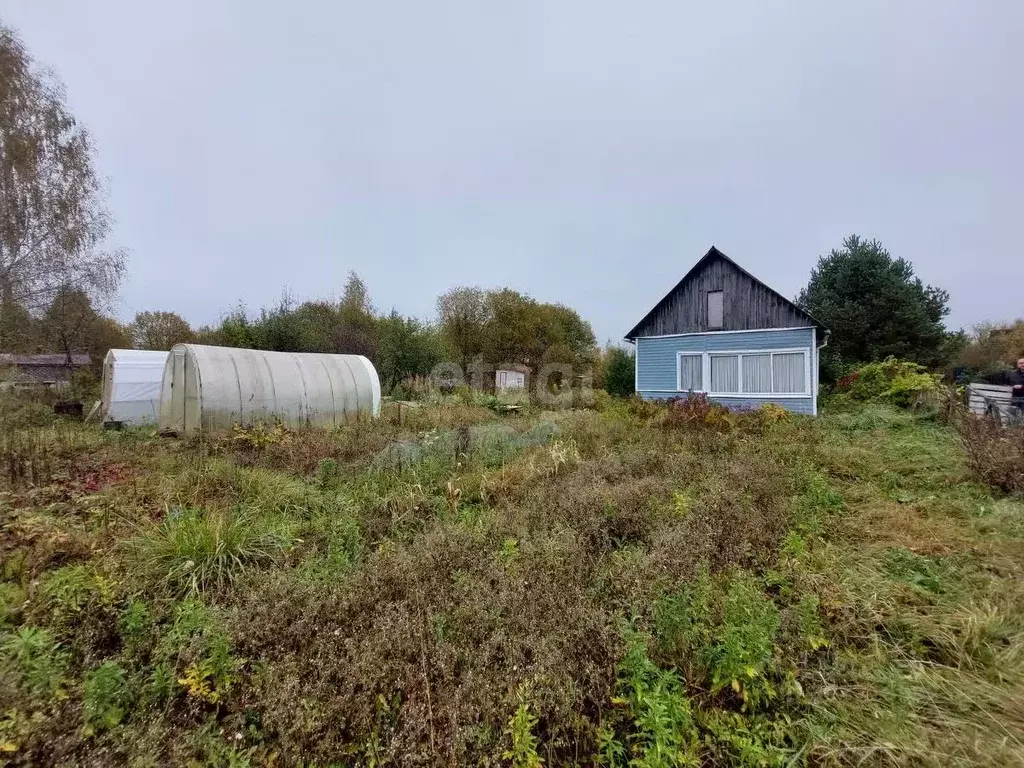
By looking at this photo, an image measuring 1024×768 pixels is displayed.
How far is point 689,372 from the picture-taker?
14.1 metres

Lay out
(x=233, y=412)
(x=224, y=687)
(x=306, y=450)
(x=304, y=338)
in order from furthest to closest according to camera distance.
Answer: (x=304, y=338), (x=233, y=412), (x=306, y=450), (x=224, y=687)

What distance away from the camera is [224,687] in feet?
6.96

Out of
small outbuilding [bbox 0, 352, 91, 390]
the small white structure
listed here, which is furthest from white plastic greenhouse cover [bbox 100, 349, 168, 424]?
the small white structure

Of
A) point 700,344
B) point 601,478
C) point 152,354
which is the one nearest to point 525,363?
point 700,344

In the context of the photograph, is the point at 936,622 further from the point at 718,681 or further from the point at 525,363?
the point at 525,363

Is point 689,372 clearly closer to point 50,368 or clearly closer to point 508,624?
point 508,624

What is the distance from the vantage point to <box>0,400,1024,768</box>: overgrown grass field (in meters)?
1.92

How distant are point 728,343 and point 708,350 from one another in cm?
62

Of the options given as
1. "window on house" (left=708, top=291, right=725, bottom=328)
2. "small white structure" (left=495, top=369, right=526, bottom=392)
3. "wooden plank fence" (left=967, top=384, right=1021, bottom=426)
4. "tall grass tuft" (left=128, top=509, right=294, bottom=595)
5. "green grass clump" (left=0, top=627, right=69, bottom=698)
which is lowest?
"green grass clump" (left=0, top=627, right=69, bottom=698)

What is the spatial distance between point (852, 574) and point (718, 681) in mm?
1733

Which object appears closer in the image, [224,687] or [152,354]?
[224,687]

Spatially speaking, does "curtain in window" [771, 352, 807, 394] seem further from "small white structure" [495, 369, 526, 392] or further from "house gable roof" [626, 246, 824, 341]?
"small white structure" [495, 369, 526, 392]

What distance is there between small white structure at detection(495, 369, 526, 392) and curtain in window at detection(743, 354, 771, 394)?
9614mm

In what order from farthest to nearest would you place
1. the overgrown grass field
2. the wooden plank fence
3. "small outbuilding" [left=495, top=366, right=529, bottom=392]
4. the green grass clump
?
"small outbuilding" [left=495, top=366, right=529, bottom=392]
the wooden plank fence
the green grass clump
the overgrown grass field
